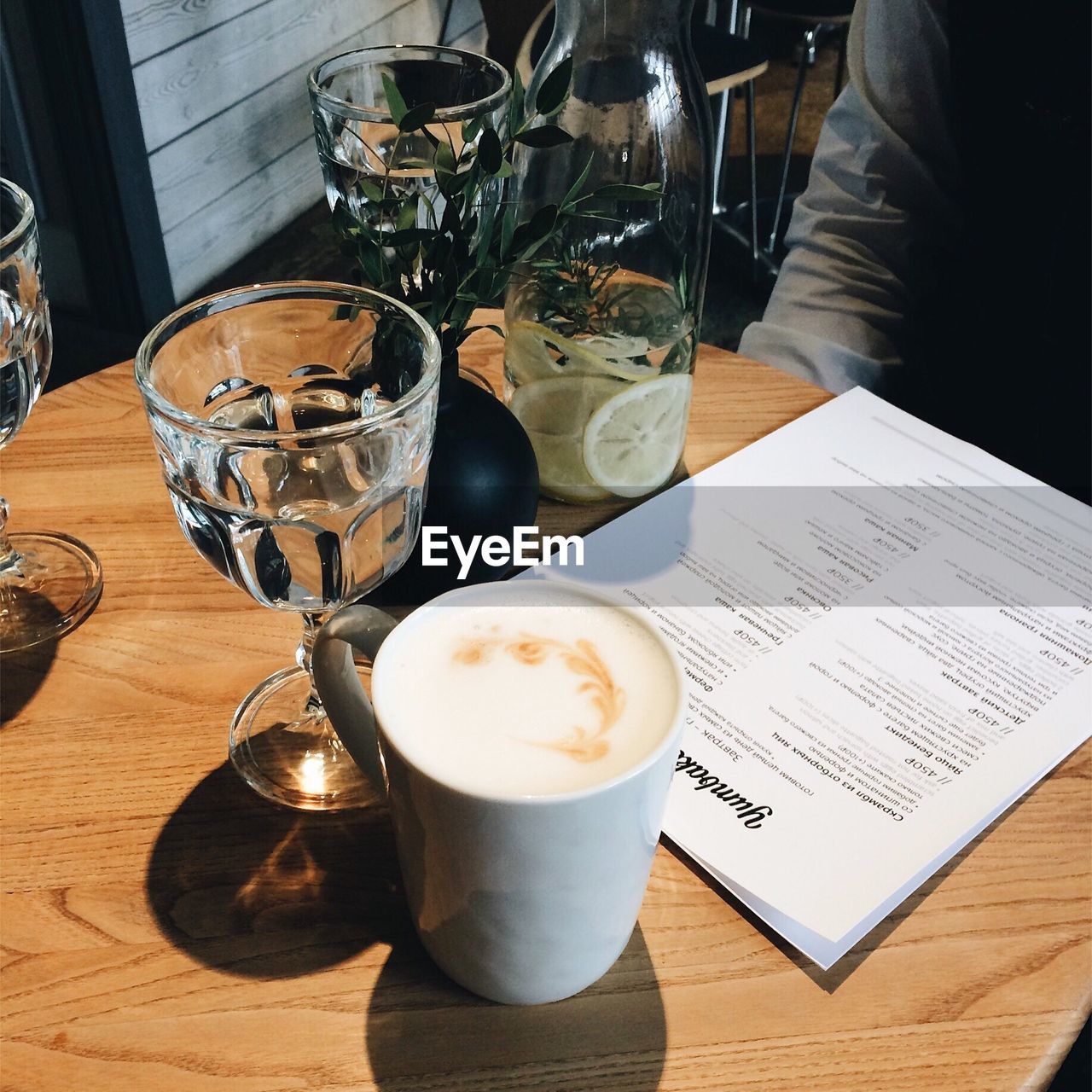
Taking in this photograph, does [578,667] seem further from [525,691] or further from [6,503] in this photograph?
[6,503]

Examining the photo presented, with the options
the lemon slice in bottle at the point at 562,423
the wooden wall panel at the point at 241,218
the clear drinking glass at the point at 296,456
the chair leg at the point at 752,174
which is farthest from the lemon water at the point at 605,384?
the chair leg at the point at 752,174

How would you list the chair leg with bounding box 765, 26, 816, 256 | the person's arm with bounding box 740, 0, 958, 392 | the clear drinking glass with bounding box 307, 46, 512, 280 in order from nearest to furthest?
1. the clear drinking glass with bounding box 307, 46, 512, 280
2. the person's arm with bounding box 740, 0, 958, 392
3. the chair leg with bounding box 765, 26, 816, 256

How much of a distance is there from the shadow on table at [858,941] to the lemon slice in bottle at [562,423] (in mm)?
264

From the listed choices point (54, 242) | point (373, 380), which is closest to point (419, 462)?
point (373, 380)

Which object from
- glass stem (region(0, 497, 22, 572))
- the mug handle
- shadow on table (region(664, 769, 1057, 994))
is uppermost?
the mug handle

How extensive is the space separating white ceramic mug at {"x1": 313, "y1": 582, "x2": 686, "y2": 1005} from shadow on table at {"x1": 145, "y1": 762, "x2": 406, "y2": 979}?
42mm

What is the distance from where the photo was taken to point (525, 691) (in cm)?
38

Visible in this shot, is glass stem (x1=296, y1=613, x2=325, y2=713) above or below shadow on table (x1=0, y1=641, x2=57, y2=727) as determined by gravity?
above

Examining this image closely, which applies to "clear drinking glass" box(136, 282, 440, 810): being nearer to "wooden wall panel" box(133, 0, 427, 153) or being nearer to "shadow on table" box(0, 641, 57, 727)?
"shadow on table" box(0, 641, 57, 727)

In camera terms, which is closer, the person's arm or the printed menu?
the printed menu

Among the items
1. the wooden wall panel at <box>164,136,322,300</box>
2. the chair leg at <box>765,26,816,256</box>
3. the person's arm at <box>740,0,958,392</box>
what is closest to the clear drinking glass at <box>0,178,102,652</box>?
the person's arm at <box>740,0,958,392</box>

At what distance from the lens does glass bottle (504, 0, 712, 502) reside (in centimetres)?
61

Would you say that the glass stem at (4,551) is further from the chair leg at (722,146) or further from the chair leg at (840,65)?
the chair leg at (840,65)

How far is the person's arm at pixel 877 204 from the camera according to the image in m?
1.04
